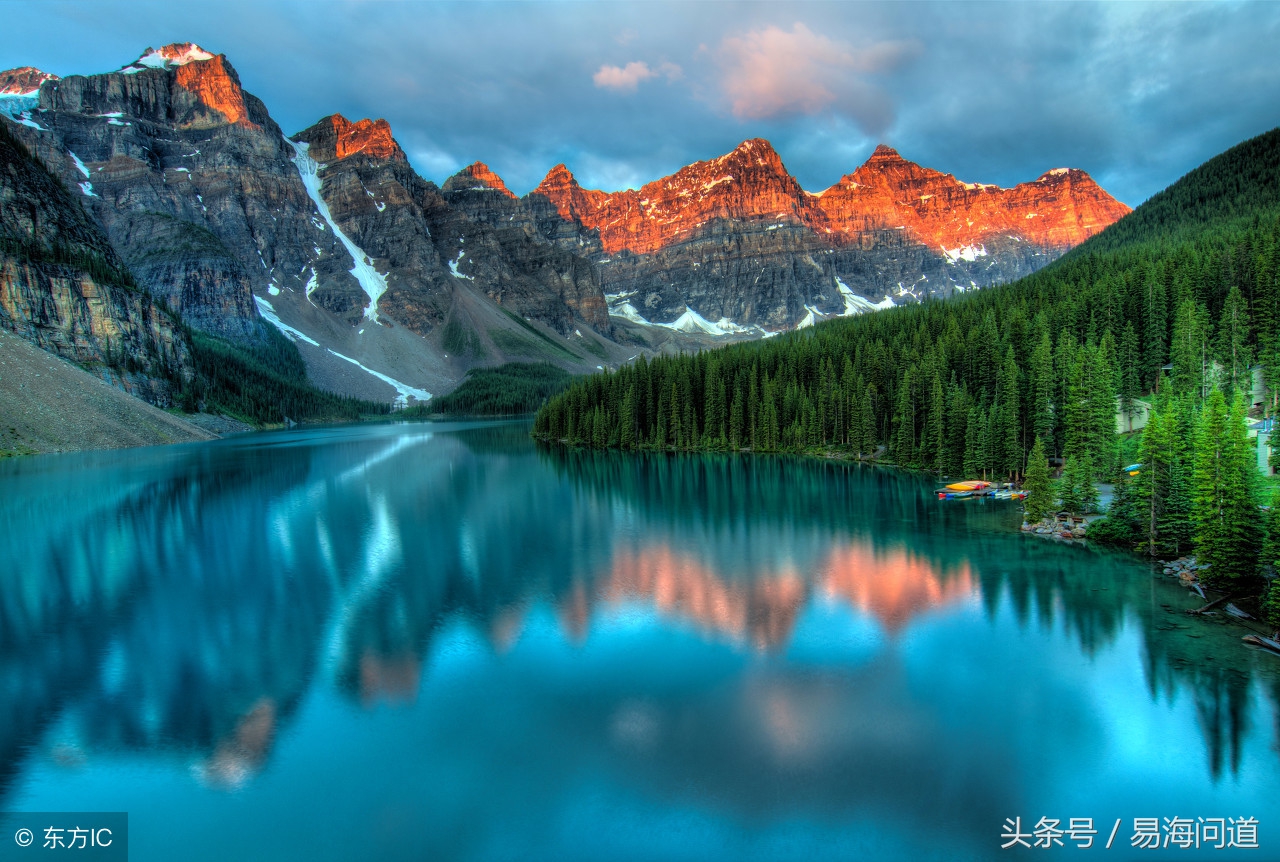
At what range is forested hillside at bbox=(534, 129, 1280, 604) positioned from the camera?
45.3 metres

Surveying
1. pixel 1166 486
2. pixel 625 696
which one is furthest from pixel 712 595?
pixel 1166 486

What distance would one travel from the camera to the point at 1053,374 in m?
56.0

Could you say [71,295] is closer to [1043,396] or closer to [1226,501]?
[1043,396]

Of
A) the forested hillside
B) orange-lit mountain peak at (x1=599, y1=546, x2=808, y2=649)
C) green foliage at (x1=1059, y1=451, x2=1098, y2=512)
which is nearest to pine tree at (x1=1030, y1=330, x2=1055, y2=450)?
the forested hillside

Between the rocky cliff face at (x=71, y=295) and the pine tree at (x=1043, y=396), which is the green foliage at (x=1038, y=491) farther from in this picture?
the rocky cliff face at (x=71, y=295)

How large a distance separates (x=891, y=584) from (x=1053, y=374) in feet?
A: 120

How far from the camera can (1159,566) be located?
30.0m

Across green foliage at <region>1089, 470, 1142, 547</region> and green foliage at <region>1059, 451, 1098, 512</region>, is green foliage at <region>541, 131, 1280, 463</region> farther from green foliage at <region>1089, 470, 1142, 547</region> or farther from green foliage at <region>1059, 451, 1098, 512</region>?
green foliage at <region>1059, 451, 1098, 512</region>

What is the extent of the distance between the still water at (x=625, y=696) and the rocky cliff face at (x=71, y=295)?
9519cm

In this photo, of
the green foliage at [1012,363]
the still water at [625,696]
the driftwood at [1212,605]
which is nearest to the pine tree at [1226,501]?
the driftwood at [1212,605]

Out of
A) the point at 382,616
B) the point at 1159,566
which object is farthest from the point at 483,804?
the point at 1159,566

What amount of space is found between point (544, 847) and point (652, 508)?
38004mm

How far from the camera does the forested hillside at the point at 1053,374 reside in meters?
45.3

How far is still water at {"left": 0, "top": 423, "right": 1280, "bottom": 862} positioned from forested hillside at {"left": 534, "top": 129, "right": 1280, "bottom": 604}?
1041cm
